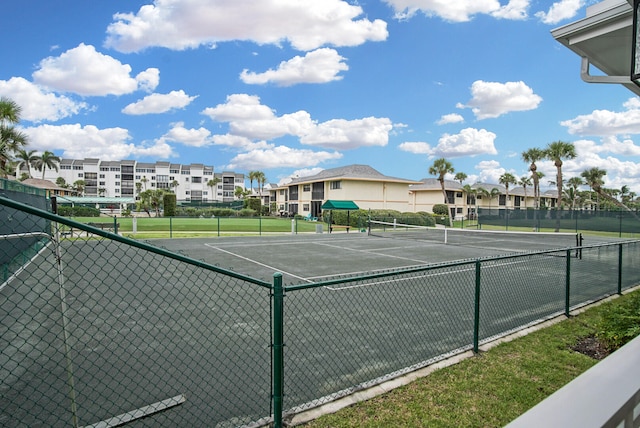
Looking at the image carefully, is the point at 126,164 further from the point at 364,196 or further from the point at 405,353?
the point at 405,353

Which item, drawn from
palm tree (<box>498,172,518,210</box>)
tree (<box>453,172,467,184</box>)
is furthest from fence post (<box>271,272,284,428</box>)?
palm tree (<box>498,172,518,210</box>)

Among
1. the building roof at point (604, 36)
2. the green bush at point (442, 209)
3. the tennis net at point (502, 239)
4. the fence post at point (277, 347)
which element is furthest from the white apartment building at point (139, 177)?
the fence post at point (277, 347)

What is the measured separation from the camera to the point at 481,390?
4.02 m

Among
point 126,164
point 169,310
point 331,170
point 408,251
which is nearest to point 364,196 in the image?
point 331,170

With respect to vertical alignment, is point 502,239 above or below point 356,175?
below

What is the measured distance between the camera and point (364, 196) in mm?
49250

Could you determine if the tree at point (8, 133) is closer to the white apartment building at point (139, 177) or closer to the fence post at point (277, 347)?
the fence post at point (277, 347)

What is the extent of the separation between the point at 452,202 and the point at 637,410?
66.0 metres

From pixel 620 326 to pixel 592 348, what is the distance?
1.88 feet

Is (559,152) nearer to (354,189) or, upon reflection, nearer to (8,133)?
(354,189)

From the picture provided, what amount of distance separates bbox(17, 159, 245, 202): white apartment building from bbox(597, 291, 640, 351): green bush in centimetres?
10344

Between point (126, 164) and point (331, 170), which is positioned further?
point (126, 164)

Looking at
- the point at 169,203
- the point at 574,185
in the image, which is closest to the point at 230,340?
the point at 169,203

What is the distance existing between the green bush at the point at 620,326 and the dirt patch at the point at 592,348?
0.10 m
